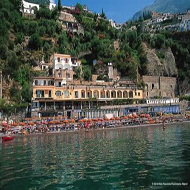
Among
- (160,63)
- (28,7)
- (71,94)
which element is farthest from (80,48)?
(28,7)

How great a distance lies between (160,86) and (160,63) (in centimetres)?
815

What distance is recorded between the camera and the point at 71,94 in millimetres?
56875

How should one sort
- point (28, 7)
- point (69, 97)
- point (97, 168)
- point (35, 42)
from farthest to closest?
1. point (28, 7)
2. point (35, 42)
3. point (69, 97)
4. point (97, 168)

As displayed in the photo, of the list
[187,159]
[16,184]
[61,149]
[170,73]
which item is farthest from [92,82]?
[16,184]

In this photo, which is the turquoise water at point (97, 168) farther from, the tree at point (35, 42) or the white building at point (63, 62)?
the tree at point (35, 42)

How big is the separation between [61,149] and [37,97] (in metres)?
28.4

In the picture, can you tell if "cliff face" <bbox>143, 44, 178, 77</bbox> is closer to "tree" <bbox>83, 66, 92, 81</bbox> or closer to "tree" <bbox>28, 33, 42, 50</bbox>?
"tree" <bbox>83, 66, 92, 81</bbox>

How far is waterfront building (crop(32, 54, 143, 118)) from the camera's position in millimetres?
53094

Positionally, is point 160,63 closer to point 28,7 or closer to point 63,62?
point 63,62

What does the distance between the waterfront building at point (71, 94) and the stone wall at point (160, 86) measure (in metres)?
8.72

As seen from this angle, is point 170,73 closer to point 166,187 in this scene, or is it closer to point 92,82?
point 92,82

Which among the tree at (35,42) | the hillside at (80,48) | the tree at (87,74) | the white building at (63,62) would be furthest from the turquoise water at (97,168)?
the tree at (35,42)

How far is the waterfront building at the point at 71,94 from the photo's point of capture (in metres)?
53.1

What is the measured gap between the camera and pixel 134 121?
51188mm
